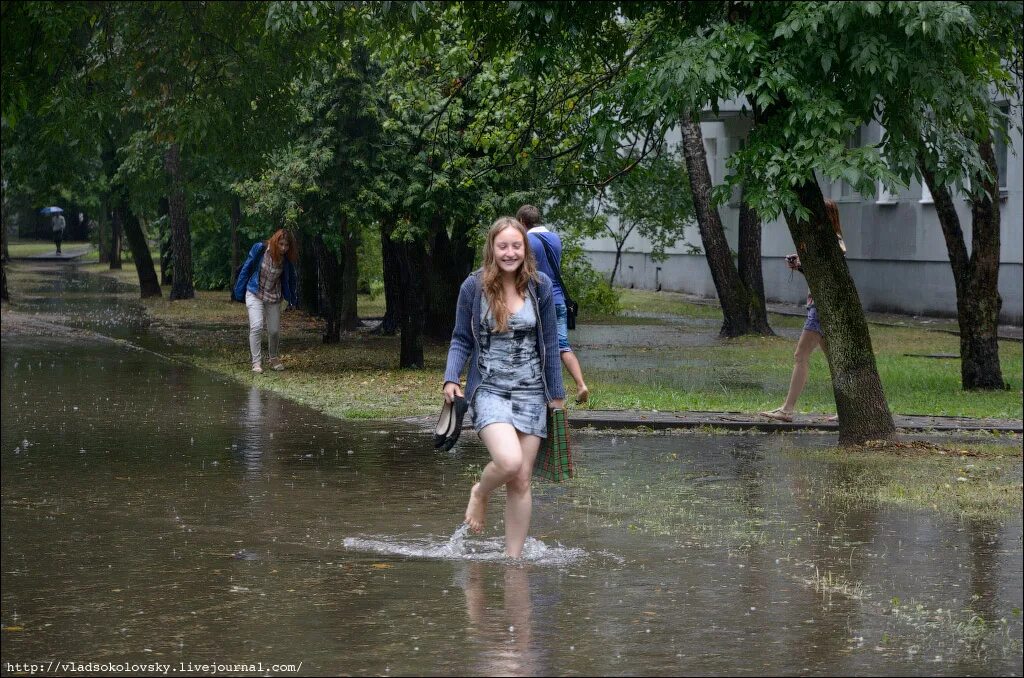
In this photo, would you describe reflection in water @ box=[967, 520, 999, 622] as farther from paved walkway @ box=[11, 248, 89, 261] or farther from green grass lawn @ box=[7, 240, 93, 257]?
green grass lawn @ box=[7, 240, 93, 257]

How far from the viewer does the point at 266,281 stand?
19469 millimetres

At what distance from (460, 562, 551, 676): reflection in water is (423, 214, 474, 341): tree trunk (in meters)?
16.7

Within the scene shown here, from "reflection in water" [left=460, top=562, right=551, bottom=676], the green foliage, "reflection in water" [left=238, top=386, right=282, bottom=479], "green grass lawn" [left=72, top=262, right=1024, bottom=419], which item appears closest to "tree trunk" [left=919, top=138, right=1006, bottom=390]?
"green grass lawn" [left=72, top=262, right=1024, bottom=419]

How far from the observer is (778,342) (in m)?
26.0

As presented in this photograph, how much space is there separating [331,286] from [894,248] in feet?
47.0

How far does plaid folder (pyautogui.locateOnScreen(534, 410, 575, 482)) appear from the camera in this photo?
7.96 metres

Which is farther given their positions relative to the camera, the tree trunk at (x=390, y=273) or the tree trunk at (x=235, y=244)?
the tree trunk at (x=235, y=244)

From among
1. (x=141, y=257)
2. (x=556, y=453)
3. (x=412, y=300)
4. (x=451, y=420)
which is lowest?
(x=556, y=453)

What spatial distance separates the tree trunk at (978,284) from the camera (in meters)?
16.5

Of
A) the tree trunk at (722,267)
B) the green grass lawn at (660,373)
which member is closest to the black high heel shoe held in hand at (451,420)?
the green grass lawn at (660,373)

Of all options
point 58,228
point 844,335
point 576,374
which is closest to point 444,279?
point 844,335

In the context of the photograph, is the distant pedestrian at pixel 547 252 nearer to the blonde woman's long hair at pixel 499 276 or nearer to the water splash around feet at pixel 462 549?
the water splash around feet at pixel 462 549

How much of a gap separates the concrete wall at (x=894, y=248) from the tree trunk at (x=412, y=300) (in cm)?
831

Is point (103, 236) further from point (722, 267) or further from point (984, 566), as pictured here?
point (984, 566)
